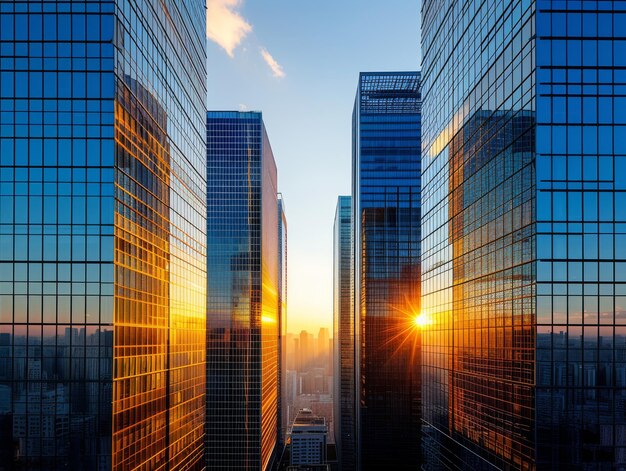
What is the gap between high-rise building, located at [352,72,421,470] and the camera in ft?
434

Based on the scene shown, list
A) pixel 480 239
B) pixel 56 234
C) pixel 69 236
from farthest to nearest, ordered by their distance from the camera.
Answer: pixel 480 239, pixel 56 234, pixel 69 236

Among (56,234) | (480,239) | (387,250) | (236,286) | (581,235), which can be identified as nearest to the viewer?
(581,235)

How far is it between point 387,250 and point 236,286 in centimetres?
3879

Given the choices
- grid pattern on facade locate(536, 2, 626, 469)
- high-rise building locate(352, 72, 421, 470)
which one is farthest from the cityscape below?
high-rise building locate(352, 72, 421, 470)

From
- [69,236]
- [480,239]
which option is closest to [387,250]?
[480,239]

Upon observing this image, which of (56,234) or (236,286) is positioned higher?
(56,234)

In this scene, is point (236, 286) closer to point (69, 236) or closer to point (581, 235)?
point (69, 236)

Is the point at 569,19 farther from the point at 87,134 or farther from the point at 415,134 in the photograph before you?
the point at 415,134

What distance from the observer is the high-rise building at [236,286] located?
137m

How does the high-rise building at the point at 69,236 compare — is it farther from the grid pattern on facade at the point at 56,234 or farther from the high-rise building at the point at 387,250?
the high-rise building at the point at 387,250

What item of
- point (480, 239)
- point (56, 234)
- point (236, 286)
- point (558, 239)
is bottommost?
point (236, 286)

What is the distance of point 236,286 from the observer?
141 m

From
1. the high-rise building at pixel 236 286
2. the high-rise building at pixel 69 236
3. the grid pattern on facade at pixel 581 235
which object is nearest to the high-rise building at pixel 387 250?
the high-rise building at pixel 236 286

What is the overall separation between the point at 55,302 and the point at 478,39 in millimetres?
44011
